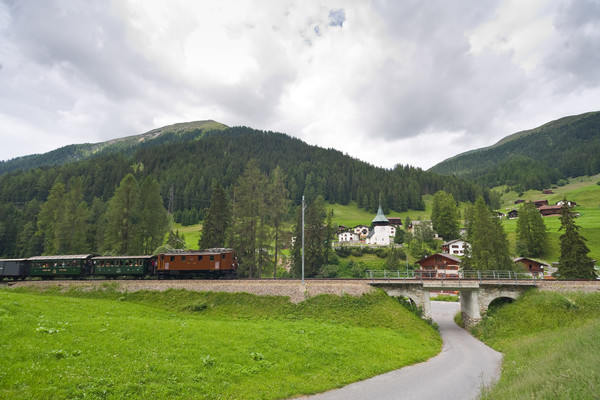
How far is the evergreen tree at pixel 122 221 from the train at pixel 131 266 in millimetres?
7666

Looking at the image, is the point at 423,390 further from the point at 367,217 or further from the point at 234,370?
the point at 367,217

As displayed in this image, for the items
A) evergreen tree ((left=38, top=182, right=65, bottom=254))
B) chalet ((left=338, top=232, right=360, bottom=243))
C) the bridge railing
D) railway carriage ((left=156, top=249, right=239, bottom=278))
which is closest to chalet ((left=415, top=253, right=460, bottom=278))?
the bridge railing

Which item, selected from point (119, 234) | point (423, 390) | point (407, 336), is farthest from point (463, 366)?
point (119, 234)

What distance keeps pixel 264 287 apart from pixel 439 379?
17251 mm

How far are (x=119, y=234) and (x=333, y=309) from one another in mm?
38039

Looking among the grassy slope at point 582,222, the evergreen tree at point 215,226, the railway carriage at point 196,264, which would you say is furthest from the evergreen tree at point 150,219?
the grassy slope at point 582,222

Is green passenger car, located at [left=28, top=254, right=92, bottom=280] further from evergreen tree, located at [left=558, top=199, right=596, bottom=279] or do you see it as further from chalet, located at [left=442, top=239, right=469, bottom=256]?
chalet, located at [left=442, top=239, right=469, bottom=256]

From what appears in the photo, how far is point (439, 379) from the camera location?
17266 mm

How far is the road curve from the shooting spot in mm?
14516

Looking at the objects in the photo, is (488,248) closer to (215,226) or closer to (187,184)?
(215,226)

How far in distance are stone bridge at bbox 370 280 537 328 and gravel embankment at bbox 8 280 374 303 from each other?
350 centimetres

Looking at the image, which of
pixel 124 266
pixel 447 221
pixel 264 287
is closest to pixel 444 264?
pixel 447 221

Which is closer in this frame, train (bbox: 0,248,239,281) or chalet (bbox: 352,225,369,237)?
train (bbox: 0,248,239,281)

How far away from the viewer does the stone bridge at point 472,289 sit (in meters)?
31.2
